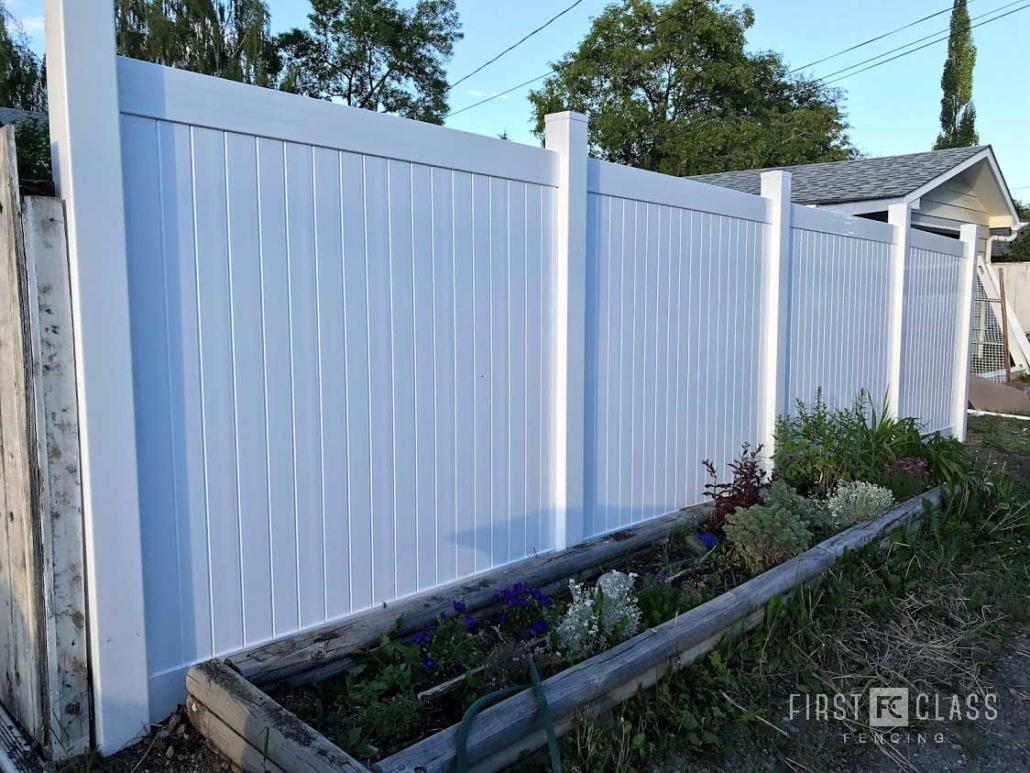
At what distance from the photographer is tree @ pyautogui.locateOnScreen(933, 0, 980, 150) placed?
3500 cm

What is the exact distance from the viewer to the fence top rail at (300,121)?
95.8 inches

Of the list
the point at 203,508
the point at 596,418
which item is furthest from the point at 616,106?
the point at 203,508

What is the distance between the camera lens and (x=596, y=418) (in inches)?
159

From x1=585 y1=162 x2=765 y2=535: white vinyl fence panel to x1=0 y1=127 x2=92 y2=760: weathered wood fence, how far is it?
2.33 meters

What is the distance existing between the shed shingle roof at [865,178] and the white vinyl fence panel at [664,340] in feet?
15.9

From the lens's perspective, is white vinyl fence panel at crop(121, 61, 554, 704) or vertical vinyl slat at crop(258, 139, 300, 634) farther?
vertical vinyl slat at crop(258, 139, 300, 634)

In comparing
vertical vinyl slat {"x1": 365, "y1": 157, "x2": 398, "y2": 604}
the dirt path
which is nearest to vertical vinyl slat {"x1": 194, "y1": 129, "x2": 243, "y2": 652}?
vertical vinyl slat {"x1": 365, "y1": 157, "x2": 398, "y2": 604}

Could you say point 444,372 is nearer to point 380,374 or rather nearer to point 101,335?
point 380,374

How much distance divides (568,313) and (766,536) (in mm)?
1429

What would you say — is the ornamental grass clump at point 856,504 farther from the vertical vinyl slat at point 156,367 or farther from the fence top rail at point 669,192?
the vertical vinyl slat at point 156,367

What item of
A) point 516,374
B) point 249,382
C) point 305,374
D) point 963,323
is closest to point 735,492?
point 516,374

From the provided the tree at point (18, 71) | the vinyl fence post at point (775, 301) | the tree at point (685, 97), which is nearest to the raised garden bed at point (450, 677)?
the vinyl fence post at point (775, 301)

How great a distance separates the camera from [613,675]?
2.63 m

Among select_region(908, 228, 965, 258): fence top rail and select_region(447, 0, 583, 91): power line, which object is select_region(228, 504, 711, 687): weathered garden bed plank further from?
select_region(447, 0, 583, 91): power line
